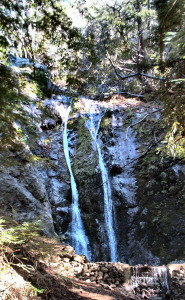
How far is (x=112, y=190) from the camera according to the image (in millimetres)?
10266

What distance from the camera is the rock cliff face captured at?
688 cm

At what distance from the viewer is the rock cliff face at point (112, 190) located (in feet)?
22.6

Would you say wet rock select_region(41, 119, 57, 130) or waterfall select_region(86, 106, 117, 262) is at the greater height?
wet rock select_region(41, 119, 57, 130)

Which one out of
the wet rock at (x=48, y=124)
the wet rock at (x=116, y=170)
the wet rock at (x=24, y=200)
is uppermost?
the wet rock at (x=48, y=124)

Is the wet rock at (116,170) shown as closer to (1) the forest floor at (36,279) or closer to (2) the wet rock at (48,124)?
(2) the wet rock at (48,124)

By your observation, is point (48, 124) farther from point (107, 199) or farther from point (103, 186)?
point (107, 199)

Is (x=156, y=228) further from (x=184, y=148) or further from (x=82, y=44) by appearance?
(x=82, y=44)

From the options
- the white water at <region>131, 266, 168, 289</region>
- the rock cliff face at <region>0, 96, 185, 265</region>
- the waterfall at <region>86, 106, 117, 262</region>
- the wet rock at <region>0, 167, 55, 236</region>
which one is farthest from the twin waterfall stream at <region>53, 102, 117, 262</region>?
the white water at <region>131, 266, 168, 289</region>

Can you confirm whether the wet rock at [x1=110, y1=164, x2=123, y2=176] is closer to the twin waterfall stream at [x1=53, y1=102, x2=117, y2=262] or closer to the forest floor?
the twin waterfall stream at [x1=53, y1=102, x2=117, y2=262]

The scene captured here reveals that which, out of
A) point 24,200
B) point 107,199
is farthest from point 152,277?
point 107,199

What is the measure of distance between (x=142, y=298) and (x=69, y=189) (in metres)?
6.18

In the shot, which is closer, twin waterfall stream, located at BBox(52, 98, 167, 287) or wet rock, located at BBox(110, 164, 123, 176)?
twin waterfall stream, located at BBox(52, 98, 167, 287)

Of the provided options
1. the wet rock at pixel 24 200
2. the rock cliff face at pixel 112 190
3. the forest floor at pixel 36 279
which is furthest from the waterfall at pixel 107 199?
the forest floor at pixel 36 279

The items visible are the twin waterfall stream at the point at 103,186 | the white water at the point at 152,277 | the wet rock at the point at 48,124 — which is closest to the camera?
the white water at the point at 152,277
